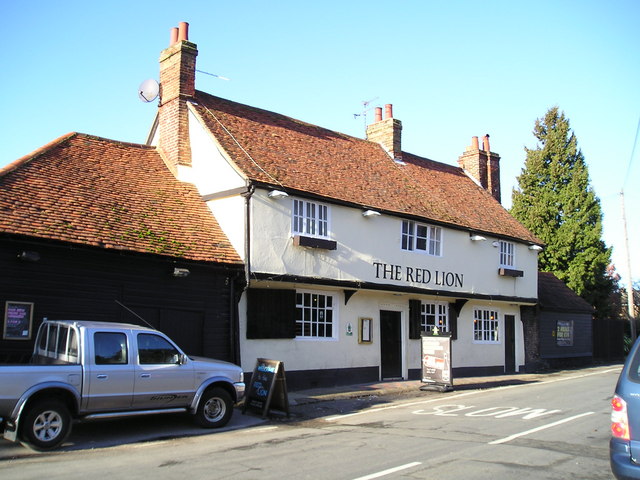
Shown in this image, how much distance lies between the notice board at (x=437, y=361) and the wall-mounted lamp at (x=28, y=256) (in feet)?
32.1

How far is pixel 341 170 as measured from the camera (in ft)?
61.3

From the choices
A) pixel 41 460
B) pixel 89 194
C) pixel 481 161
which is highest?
pixel 481 161

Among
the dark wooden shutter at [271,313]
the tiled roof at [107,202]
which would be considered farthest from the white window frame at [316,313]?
the tiled roof at [107,202]

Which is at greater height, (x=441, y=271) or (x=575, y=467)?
(x=441, y=271)

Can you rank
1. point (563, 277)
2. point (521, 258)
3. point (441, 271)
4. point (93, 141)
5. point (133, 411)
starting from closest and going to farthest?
point (133, 411) < point (93, 141) < point (441, 271) < point (521, 258) < point (563, 277)

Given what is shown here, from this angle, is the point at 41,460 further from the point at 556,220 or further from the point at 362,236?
the point at 556,220

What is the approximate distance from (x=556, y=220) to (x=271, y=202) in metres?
22.1

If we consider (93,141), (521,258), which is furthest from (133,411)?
(521,258)

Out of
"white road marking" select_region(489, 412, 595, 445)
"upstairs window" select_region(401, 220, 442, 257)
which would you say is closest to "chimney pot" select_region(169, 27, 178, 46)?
"upstairs window" select_region(401, 220, 442, 257)

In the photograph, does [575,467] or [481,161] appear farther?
[481,161]

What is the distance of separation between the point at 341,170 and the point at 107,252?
8480 mm

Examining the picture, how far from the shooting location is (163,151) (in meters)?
17.5

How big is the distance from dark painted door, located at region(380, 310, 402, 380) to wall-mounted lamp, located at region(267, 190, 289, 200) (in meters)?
5.38

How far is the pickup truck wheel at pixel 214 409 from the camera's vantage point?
10.4m
